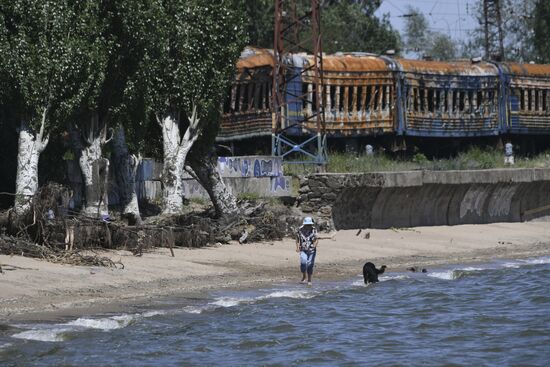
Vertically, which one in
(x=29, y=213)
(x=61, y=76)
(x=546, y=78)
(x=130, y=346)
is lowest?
(x=130, y=346)

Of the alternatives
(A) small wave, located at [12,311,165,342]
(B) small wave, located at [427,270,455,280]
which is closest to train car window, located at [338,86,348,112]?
(B) small wave, located at [427,270,455,280]

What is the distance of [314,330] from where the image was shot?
18.7 m

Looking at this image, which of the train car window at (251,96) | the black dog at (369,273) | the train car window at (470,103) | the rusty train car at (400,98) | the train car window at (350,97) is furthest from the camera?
the train car window at (470,103)

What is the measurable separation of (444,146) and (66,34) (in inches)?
1001

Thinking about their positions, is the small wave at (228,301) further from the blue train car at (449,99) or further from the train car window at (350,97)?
the blue train car at (449,99)

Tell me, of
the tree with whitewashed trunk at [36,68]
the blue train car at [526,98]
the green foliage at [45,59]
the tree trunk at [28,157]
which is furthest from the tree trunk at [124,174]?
the blue train car at [526,98]

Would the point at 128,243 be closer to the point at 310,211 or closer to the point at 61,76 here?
the point at 61,76

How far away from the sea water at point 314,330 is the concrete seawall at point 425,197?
587cm

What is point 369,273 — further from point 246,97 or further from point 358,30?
point 358,30

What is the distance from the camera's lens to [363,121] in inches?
1628

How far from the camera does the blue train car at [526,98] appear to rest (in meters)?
45.8

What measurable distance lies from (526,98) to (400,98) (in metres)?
6.98

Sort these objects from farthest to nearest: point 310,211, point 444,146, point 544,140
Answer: point 544,140 < point 444,146 < point 310,211

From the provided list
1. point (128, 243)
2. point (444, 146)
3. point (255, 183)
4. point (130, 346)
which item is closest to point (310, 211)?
point (255, 183)
